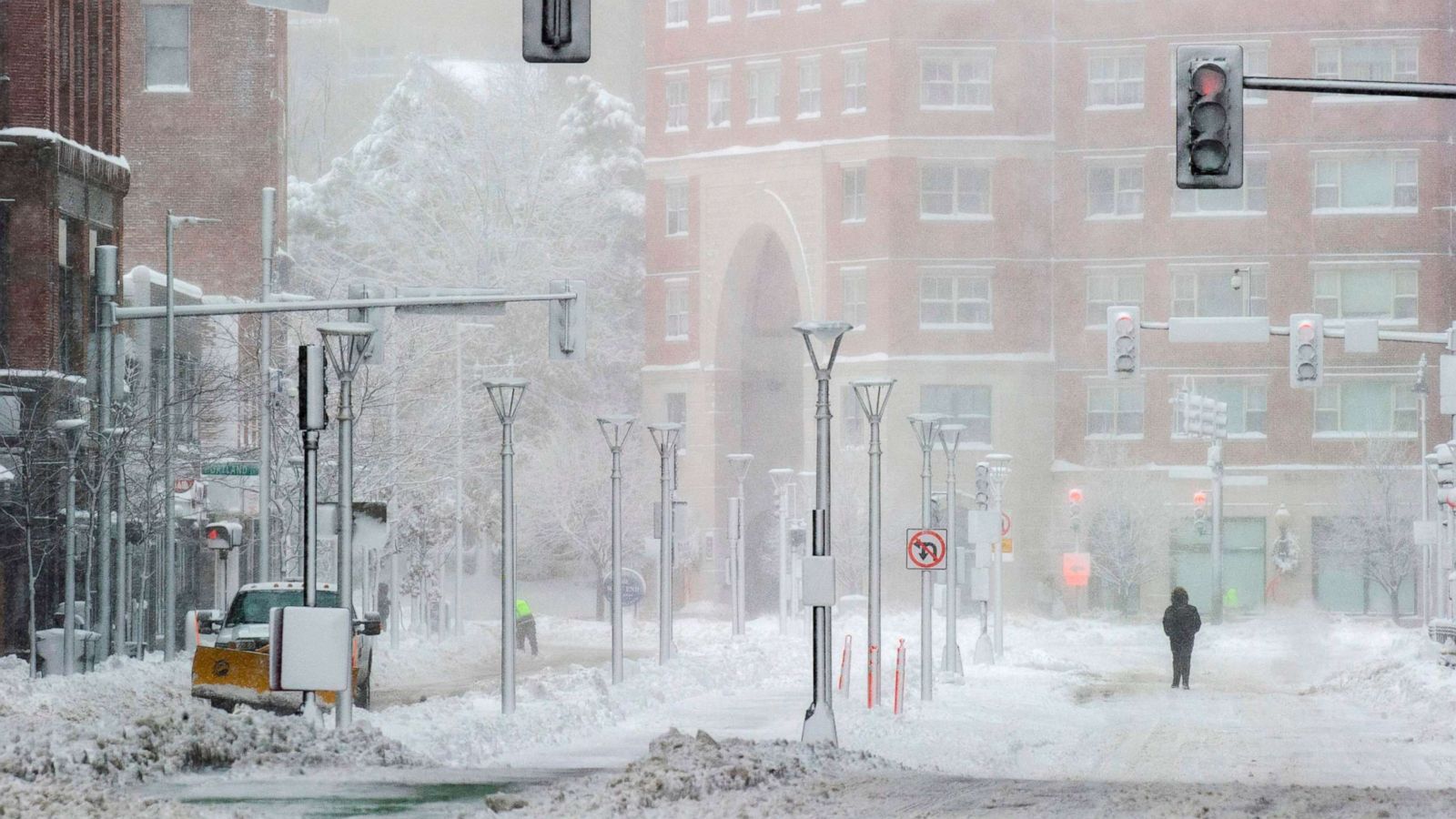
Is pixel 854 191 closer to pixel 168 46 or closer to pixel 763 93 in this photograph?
pixel 763 93

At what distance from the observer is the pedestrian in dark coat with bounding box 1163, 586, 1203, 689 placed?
4159 cm

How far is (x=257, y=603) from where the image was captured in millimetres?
33250

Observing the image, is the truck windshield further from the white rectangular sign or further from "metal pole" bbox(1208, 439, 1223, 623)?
"metal pole" bbox(1208, 439, 1223, 623)

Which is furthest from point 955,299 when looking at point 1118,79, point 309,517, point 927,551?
point 309,517

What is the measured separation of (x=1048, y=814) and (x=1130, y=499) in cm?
6423

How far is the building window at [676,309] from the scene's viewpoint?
300 ft

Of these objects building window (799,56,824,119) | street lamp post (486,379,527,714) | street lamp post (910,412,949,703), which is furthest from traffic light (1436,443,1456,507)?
building window (799,56,824,119)

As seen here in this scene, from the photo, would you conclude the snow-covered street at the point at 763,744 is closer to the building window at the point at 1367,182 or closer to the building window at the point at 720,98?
the building window at the point at 1367,182

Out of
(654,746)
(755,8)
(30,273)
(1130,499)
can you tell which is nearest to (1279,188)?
(1130,499)

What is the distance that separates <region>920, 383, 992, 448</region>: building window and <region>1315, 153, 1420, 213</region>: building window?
13.8 m

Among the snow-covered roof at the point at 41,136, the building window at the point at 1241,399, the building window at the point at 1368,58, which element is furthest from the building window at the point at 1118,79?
the snow-covered roof at the point at 41,136

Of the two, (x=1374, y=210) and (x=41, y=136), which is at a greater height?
(x=1374, y=210)

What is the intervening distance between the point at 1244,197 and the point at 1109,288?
587 cm

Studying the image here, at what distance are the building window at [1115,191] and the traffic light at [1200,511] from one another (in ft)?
34.6
